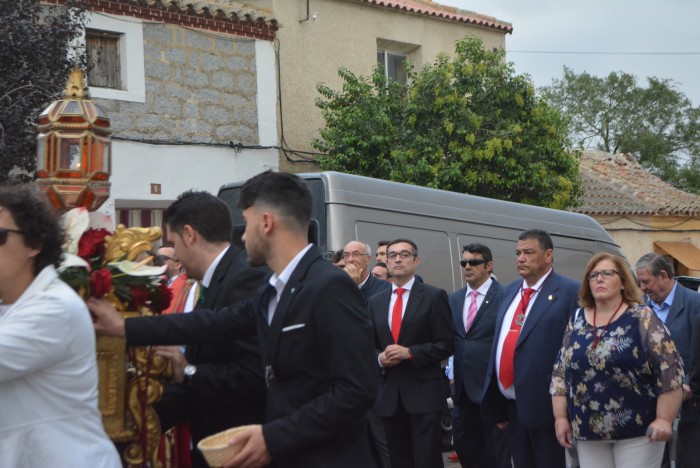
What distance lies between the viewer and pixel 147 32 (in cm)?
1625

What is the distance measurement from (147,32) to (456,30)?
7908 millimetres

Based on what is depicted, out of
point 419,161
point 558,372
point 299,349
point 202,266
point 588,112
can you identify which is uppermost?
point 588,112

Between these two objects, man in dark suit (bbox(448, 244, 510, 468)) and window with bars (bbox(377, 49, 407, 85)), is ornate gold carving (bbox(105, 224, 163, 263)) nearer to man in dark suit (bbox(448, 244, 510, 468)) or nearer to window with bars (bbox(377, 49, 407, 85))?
man in dark suit (bbox(448, 244, 510, 468))

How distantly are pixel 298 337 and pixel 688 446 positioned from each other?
4.35 m

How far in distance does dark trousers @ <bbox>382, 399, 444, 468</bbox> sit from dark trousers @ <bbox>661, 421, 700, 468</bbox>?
1.79 metres

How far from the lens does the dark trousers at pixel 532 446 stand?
7.10 metres

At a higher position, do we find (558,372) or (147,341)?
(147,341)

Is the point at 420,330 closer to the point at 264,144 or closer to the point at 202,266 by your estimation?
the point at 202,266

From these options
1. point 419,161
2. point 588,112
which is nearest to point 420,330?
point 419,161

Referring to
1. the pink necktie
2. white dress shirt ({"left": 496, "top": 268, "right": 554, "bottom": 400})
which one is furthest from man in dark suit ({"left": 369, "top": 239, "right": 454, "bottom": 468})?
white dress shirt ({"left": 496, "top": 268, "right": 554, "bottom": 400})

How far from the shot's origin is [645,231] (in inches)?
1149

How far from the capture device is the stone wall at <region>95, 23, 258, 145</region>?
52.9 ft

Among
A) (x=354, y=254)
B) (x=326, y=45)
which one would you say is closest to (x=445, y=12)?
(x=326, y=45)

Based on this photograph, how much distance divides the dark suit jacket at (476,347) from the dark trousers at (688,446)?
1.61 metres
